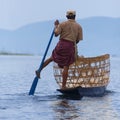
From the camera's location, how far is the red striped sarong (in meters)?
15.0

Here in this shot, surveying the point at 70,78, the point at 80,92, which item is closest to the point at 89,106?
the point at 80,92

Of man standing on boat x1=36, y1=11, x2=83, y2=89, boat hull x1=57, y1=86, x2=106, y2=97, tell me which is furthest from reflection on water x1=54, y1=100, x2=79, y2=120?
man standing on boat x1=36, y1=11, x2=83, y2=89

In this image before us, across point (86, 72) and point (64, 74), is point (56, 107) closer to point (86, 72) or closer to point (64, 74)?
point (64, 74)

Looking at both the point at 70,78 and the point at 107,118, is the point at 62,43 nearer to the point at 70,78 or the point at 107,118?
the point at 70,78

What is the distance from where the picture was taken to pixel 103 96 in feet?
53.0

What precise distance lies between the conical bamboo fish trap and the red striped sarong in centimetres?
95

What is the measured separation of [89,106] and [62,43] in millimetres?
2020

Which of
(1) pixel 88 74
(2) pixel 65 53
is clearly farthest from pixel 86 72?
(2) pixel 65 53

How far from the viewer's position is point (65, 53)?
15016mm

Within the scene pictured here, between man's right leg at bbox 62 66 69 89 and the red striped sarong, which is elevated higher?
the red striped sarong

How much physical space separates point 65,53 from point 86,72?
1.40 m

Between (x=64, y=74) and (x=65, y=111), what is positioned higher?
(x=64, y=74)

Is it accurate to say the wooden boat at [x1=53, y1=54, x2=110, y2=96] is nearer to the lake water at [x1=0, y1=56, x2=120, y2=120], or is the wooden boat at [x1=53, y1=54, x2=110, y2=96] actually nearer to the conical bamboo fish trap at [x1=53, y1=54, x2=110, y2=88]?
the conical bamboo fish trap at [x1=53, y1=54, x2=110, y2=88]

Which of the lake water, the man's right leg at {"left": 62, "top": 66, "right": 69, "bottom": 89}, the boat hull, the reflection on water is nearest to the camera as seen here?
the reflection on water
